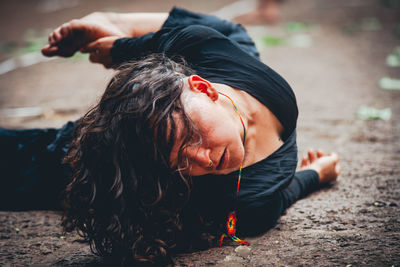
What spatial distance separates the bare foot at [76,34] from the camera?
6.55 ft

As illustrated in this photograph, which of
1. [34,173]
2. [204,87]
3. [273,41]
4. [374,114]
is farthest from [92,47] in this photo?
[273,41]

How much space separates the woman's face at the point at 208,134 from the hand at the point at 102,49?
0.64 meters

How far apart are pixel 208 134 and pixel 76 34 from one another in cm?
106

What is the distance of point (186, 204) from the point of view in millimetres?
1548

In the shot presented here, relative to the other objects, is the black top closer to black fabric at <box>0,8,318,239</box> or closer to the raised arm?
black fabric at <box>0,8,318,239</box>

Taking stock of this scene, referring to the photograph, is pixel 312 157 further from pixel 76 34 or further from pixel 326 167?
pixel 76 34

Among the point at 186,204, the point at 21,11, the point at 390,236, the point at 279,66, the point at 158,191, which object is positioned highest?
the point at 21,11

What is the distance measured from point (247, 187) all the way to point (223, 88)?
16.4 inches

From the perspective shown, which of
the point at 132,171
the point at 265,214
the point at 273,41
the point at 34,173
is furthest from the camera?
the point at 273,41

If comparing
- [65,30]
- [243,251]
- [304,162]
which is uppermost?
[65,30]

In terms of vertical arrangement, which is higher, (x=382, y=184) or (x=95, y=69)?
(x=95, y=69)

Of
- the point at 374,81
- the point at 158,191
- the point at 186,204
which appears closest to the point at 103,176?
the point at 158,191

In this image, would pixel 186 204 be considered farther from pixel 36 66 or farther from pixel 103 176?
pixel 36 66

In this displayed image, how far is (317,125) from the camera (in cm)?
271
